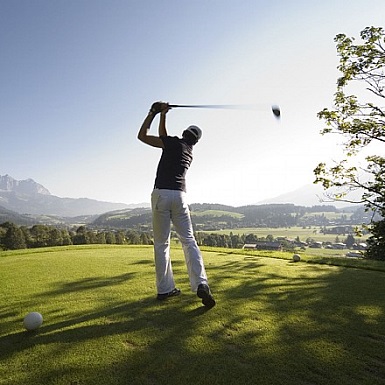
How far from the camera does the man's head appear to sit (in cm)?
538

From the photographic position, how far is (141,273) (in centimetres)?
670

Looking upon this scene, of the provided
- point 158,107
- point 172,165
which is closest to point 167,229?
point 172,165

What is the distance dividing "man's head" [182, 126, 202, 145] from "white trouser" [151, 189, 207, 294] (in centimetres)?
103

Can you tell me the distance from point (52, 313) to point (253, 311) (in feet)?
9.00

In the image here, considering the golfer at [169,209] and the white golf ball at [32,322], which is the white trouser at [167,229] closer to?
the golfer at [169,209]

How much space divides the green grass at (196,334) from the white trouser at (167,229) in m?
0.40

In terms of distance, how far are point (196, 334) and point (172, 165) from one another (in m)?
2.75

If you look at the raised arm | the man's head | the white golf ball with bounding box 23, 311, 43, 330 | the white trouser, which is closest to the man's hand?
the raised arm

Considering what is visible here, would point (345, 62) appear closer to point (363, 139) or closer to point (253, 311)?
point (363, 139)

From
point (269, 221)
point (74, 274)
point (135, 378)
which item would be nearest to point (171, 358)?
point (135, 378)

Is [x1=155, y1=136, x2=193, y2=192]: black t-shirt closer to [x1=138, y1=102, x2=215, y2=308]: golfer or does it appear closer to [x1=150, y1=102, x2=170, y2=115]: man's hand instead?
[x1=138, y1=102, x2=215, y2=308]: golfer

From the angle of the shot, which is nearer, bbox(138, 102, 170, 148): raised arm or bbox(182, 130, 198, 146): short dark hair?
bbox(138, 102, 170, 148): raised arm

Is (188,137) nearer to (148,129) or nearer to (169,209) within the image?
(148,129)

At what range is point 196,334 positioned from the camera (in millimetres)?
3191
